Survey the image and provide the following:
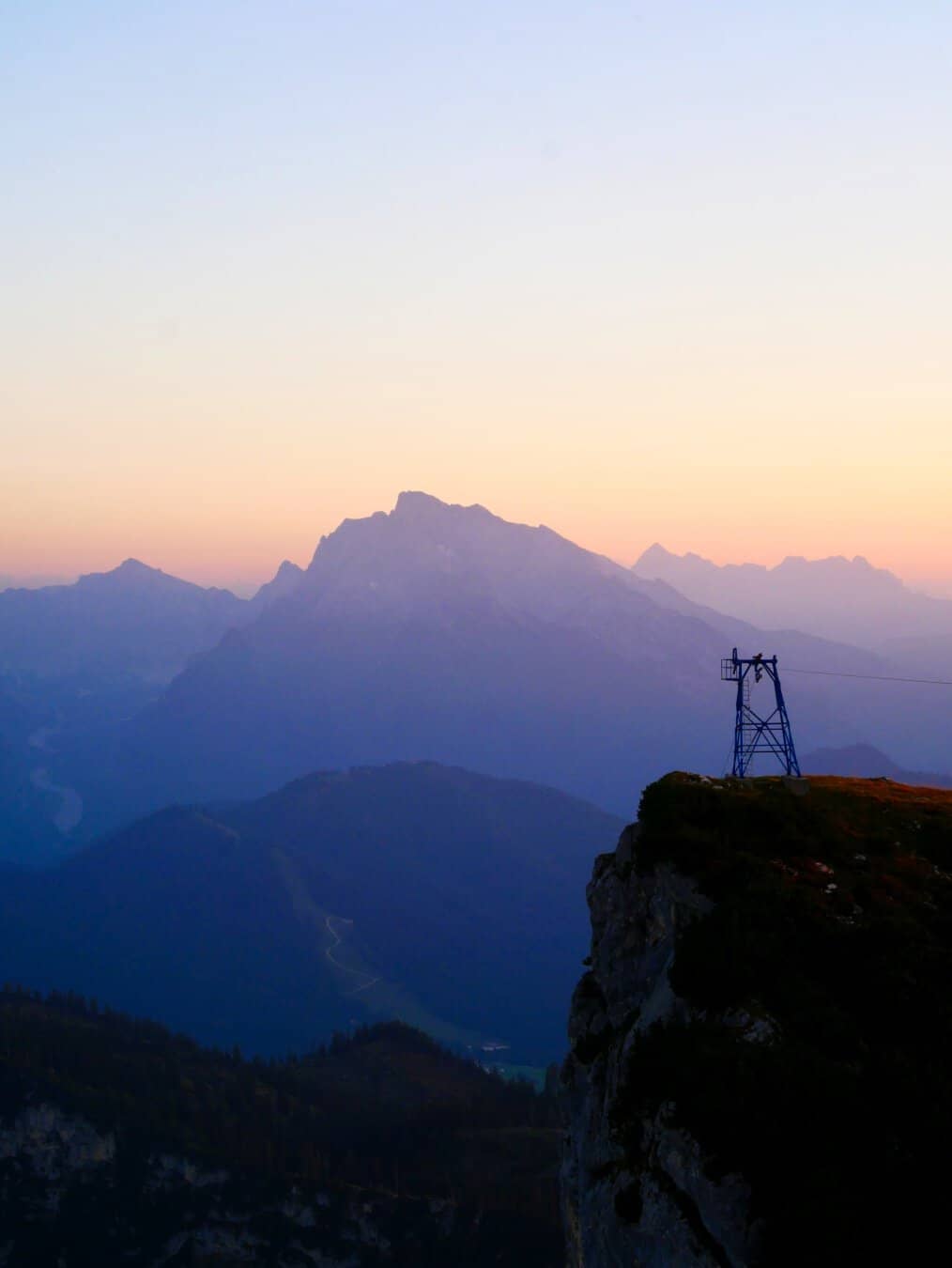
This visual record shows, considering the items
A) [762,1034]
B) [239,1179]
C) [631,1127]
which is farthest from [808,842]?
[239,1179]

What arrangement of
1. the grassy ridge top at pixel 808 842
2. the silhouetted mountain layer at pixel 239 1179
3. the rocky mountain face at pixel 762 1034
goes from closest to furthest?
1. the rocky mountain face at pixel 762 1034
2. the grassy ridge top at pixel 808 842
3. the silhouetted mountain layer at pixel 239 1179

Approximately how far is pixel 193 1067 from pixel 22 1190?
3997 cm

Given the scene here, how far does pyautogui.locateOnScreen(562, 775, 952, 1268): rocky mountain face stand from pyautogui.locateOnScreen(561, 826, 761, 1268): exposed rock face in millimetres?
93

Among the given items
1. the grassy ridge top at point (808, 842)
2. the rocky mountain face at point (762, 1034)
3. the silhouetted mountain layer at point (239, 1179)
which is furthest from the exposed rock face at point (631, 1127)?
the silhouetted mountain layer at point (239, 1179)

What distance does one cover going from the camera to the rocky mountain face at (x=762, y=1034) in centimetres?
2556

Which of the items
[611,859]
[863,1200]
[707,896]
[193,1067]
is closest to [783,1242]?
[863,1200]

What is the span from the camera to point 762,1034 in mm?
30906

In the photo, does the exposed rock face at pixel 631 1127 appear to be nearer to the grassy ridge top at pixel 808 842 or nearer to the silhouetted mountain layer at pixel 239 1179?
the grassy ridge top at pixel 808 842

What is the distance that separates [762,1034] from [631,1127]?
17.7 feet

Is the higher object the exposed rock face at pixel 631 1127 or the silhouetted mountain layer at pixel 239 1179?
the exposed rock face at pixel 631 1127

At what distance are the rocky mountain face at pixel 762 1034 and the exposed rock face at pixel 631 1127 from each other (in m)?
0.09

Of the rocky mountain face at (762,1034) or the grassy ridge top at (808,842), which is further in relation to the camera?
the grassy ridge top at (808,842)

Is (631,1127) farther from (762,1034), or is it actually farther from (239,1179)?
(239,1179)

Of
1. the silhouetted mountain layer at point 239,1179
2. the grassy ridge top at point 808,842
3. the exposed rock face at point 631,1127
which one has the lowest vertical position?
the silhouetted mountain layer at point 239,1179
